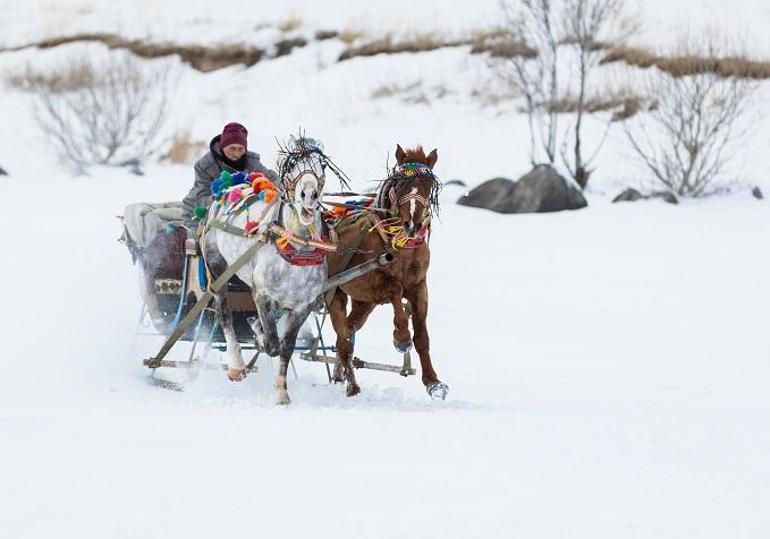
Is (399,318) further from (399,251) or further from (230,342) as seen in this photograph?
(230,342)

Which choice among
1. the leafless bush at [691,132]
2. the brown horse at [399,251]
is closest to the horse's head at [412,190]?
the brown horse at [399,251]

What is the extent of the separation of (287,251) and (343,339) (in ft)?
3.81

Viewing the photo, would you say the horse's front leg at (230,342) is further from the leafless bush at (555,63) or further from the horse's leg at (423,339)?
→ the leafless bush at (555,63)

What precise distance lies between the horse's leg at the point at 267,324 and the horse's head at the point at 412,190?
104 cm

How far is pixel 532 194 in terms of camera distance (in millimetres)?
24062

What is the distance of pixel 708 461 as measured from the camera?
6246 millimetres

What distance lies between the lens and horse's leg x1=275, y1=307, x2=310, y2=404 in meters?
8.16

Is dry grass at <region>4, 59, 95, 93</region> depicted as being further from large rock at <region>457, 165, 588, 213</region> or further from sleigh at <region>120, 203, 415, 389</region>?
sleigh at <region>120, 203, 415, 389</region>

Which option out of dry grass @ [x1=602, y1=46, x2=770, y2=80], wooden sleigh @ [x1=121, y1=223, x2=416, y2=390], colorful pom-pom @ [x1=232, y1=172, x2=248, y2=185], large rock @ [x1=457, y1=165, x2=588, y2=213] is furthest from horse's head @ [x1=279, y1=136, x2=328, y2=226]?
dry grass @ [x1=602, y1=46, x2=770, y2=80]

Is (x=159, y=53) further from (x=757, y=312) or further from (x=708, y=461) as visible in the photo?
(x=708, y=461)

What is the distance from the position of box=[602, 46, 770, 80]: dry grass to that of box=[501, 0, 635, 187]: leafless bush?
0.42m

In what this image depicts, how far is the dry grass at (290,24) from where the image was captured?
36625 millimetres

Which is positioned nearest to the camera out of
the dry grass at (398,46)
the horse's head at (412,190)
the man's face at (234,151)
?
the horse's head at (412,190)

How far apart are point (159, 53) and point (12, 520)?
32.3 meters
